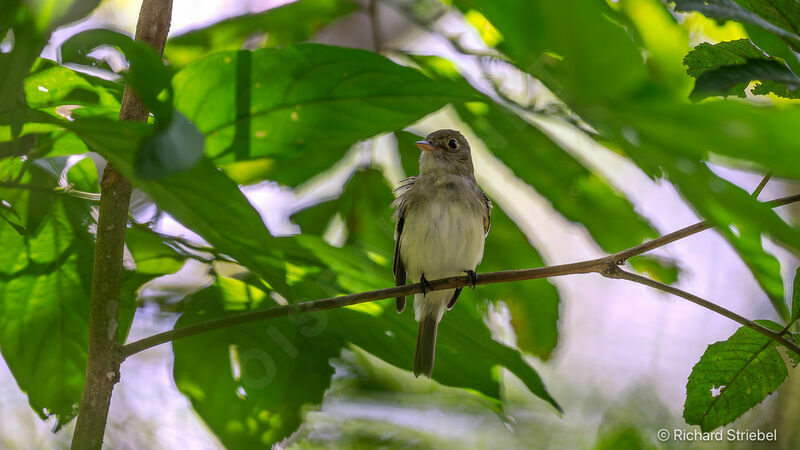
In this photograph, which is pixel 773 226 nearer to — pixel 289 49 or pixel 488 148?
pixel 289 49

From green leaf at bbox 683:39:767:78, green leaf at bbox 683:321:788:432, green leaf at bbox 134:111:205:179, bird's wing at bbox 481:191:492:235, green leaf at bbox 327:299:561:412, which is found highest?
bird's wing at bbox 481:191:492:235

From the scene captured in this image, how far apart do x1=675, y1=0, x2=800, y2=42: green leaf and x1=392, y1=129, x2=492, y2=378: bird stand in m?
2.03

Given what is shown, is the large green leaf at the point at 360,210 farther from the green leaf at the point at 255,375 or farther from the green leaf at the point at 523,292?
the green leaf at the point at 255,375

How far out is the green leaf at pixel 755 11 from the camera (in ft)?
2.69

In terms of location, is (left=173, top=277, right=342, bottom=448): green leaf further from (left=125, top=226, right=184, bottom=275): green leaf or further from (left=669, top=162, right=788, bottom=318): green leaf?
(left=669, top=162, right=788, bottom=318): green leaf

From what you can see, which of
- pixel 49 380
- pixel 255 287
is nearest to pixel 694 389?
pixel 255 287

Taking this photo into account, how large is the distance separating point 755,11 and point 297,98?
0.77 meters

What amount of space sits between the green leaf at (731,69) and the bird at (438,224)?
197cm

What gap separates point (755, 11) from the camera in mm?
1036

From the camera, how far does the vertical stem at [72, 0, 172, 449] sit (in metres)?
1.20

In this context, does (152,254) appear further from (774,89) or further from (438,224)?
(438,224)

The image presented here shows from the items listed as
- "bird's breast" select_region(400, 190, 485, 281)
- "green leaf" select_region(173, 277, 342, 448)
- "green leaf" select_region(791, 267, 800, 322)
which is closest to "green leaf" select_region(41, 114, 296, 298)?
"green leaf" select_region(173, 277, 342, 448)

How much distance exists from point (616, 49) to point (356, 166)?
59.9 inches

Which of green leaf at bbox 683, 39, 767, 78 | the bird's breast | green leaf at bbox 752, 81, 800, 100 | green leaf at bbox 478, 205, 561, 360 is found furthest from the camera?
the bird's breast
